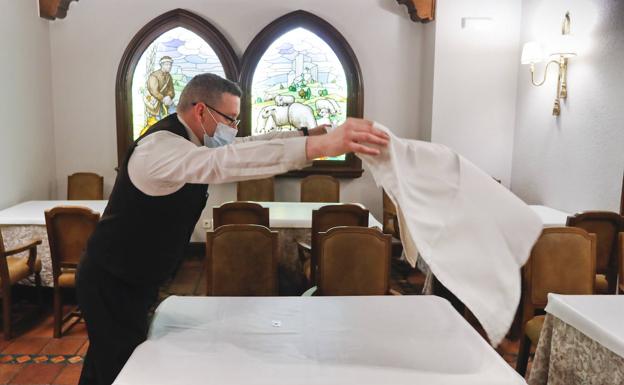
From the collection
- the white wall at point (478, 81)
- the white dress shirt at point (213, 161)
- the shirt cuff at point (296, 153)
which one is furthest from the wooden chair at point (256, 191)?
the shirt cuff at point (296, 153)

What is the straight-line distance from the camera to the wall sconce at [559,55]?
13.3 ft

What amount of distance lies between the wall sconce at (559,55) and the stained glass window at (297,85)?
1.94 metres

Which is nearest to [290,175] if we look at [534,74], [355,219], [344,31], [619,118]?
[344,31]

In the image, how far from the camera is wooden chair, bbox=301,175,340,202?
16.9 feet

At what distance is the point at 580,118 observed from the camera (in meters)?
4.06

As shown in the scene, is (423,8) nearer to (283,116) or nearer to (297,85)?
(297,85)

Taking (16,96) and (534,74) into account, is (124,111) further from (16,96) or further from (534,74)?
(534,74)

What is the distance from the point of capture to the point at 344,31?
5523 mm

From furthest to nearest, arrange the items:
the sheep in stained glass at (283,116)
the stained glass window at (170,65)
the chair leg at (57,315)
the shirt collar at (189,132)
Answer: the sheep in stained glass at (283,116) < the stained glass window at (170,65) < the chair leg at (57,315) < the shirt collar at (189,132)

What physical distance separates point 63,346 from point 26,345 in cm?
25

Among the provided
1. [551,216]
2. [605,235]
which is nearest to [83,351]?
[605,235]

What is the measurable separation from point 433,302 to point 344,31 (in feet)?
13.6

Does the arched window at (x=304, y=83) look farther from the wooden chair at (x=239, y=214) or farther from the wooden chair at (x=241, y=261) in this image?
the wooden chair at (x=241, y=261)

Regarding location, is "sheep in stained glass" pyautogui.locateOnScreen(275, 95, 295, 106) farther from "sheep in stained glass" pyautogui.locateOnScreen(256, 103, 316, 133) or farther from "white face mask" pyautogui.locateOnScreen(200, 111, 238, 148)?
"white face mask" pyautogui.locateOnScreen(200, 111, 238, 148)
